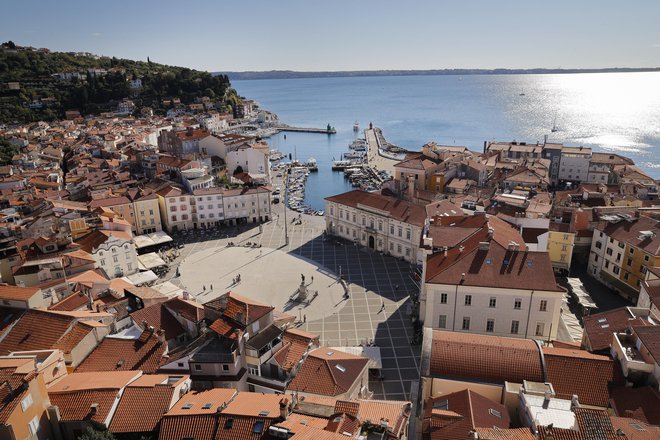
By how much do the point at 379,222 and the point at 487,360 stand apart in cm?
3151

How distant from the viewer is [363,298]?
44.1 m

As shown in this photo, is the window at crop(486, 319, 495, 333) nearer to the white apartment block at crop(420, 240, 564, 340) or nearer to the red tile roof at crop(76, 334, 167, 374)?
the white apartment block at crop(420, 240, 564, 340)

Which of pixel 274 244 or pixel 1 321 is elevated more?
pixel 1 321

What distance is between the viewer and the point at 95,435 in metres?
19.7

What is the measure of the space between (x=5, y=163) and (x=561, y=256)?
99.1m

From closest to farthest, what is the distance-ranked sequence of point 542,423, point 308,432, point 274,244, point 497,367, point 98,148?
1. point 308,432
2. point 542,423
3. point 497,367
4. point 274,244
5. point 98,148

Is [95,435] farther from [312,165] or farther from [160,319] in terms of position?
[312,165]

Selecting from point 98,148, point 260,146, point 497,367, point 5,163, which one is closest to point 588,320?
point 497,367

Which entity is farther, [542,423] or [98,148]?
[98,148]

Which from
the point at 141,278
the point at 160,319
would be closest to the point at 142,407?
the point at 160,319

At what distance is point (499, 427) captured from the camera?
2050cm

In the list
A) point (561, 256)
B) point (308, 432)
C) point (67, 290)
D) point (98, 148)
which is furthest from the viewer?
point (98, 148)

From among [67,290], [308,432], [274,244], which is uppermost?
[308,432]

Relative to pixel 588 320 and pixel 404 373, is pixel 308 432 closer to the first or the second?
pixel 404 373
